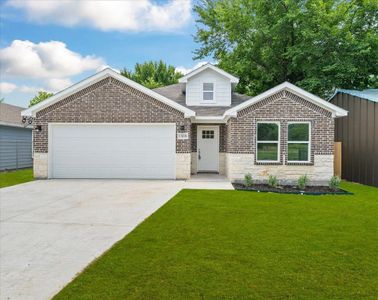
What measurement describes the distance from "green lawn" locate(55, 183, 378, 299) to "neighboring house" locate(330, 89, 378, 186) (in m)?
6.46

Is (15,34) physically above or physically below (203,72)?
above

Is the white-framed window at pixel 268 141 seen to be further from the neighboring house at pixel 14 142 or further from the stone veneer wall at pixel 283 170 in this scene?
the neighboring house at pixel 14 142

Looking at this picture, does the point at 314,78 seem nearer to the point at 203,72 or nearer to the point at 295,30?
the point at 295,30

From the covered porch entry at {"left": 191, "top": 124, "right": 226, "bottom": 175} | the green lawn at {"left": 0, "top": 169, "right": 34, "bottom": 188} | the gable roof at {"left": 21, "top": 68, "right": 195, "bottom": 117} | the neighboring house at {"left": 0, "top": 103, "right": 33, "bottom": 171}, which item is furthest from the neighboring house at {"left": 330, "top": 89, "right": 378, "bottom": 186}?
the neighboring house at {"left": 0, "top": 103, "right": 33, "bottom": 171}

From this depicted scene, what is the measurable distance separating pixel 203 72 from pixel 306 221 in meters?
11.9

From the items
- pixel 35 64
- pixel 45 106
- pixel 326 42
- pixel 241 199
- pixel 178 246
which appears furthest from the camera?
pixel 35 64

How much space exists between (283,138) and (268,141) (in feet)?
2.10

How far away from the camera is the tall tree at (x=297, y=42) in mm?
19844

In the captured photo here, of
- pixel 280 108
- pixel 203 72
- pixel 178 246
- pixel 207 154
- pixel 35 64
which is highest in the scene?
pixel 35 64

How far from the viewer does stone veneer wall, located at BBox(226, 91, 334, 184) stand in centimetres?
1405

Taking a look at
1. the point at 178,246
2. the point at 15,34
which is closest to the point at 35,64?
the point at 15,34

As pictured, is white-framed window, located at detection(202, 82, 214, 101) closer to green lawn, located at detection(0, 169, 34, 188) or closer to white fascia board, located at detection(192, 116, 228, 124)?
white fascia board, located at detection(192, 116, 228, 124)

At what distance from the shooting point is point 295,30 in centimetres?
2166

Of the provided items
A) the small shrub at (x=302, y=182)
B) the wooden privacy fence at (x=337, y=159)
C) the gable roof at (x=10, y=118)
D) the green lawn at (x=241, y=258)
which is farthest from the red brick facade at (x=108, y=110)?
the wooden privacy fence at (x=337, y=159)
